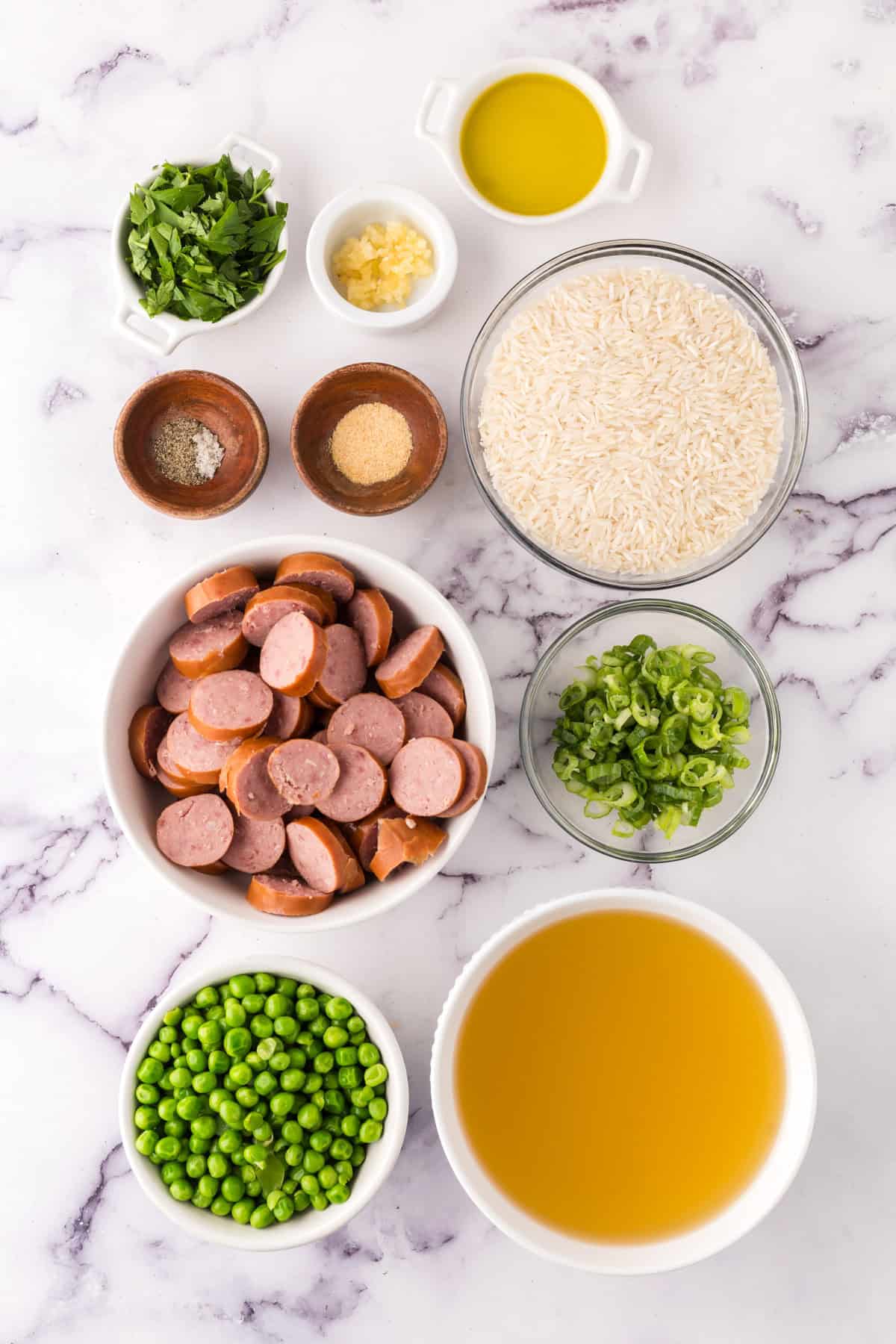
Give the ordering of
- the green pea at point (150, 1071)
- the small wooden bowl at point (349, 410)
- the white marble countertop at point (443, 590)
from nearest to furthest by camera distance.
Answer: the green pea at point (150, 1071), the small wooden bowl at point (349, 410), the white marble countertop at point (443, 590)

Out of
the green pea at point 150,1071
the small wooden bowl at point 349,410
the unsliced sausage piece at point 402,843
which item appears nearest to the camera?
the unsliced sausage piece at point 402,843

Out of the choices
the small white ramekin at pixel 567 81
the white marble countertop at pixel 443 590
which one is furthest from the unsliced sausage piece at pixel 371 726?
the small white ramekin at pixel 567 81

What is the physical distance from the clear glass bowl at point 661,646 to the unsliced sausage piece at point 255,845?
561 millimetres

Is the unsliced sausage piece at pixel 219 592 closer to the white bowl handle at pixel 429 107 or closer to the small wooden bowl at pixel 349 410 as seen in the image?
the small wooden bowl at pixel 349 410

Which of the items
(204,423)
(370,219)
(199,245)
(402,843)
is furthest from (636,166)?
(402,843)

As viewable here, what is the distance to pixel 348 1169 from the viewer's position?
2.19 m

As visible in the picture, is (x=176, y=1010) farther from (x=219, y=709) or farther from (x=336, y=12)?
(x=336, y=12)

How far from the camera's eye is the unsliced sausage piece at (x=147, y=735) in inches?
86.3

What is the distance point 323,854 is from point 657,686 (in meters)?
0.77

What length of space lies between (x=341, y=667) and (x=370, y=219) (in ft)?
3.39

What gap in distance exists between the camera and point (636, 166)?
93.7 inches

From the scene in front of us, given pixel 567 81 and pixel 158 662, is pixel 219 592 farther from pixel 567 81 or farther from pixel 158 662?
pixel 567 81

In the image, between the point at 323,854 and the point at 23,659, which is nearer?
the point at 323,854

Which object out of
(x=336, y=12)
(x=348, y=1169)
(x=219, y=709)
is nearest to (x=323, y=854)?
(x=219, y=709)
